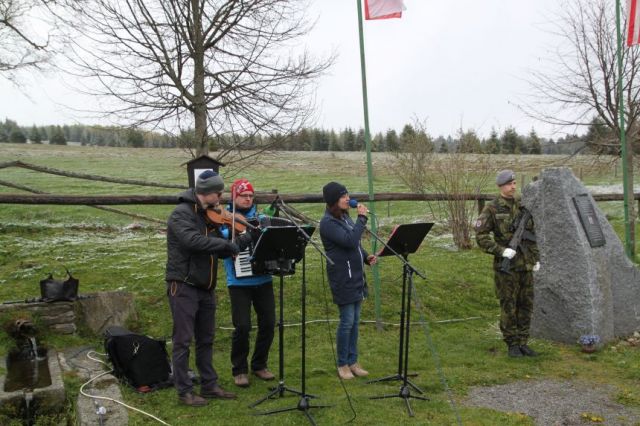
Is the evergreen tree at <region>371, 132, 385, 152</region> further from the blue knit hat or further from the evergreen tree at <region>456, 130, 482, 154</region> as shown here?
the blue knit hat

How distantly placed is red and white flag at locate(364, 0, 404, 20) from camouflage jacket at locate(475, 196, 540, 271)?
2.74 metres

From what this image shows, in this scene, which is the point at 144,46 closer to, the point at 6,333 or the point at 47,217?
the point at 6,333

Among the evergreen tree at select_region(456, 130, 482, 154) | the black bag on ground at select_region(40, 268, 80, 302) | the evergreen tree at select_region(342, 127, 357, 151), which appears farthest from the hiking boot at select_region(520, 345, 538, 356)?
the evergreen tree at select_region(342, 127, 357, 151)

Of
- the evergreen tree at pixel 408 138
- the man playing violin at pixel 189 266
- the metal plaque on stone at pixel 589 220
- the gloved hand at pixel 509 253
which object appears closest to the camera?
the man playing violin at pixel 189 266

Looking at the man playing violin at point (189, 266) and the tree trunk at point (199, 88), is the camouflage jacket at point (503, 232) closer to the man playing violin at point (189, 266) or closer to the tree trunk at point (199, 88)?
the man playing violin at point (189, 266)

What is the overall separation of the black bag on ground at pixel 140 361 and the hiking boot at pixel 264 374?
0.86m

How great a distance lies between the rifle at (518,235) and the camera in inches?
259

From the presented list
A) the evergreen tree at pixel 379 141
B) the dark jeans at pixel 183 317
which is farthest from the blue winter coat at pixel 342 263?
the evergreen tree at pixel 379 141

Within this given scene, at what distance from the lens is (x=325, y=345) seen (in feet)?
24.0

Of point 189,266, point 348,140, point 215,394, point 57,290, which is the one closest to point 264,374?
point 215,394

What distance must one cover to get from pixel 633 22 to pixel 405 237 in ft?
21.5

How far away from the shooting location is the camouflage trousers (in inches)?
265

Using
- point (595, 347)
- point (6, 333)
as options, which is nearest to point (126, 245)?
point (6, 333)

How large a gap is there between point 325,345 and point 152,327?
2.12m
